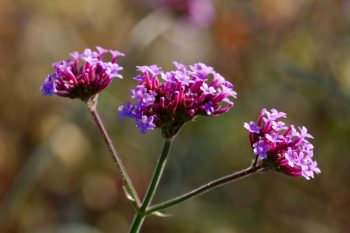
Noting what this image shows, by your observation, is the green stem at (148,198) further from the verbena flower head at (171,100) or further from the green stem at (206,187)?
the verbena flower head at (171,100)

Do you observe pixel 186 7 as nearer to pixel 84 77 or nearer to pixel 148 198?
pixel 84 77

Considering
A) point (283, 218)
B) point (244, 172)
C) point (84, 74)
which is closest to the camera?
point (244, 172)

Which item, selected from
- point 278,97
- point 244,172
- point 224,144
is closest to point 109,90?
point 224,144

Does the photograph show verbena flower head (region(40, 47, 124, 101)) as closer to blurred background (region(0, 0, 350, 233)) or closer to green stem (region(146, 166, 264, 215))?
green stem (region(146, 166, 264, 215))

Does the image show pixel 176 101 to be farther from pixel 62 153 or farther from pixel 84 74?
pixel 62 153

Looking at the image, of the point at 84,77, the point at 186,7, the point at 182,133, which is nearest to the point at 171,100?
the point at 84,77
